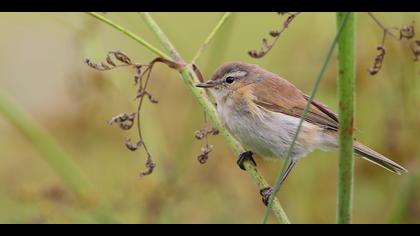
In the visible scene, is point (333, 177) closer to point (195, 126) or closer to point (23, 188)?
point (195, 126)

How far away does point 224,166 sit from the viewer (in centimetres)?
441

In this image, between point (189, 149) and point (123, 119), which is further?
point (189, 149)

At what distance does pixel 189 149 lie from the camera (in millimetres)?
4059

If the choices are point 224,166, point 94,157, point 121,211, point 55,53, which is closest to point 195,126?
point 224,166

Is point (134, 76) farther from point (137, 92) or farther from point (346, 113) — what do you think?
point (346, 113)

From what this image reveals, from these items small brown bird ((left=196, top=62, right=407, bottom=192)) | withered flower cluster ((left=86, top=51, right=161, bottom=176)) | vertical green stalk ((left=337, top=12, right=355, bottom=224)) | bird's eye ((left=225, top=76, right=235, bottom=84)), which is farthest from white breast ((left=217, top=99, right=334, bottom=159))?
vertical green stalk ((left=337, top=12, right=355, bottom=224))

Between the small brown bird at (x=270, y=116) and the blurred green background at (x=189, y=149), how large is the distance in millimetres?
215

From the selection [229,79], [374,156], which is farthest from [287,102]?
[374,156]

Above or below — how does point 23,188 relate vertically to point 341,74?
above

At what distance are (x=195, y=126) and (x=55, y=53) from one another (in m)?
2.86

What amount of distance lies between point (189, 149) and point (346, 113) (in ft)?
7.64

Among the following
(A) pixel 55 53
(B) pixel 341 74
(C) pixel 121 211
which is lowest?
(B) pixel 341 74

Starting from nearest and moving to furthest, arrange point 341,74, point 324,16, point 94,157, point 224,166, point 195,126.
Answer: point 341,74 → point 195,126 → point 224,166 → point 324,16 → point 94,157
